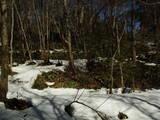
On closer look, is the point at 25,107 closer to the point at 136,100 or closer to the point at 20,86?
the point at 136,100

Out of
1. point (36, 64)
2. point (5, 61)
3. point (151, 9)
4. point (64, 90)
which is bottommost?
point (64, 90)

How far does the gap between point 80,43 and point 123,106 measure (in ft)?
49.9

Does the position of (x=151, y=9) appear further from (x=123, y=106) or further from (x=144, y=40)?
(x=123, y=106)

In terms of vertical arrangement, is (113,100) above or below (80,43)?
below

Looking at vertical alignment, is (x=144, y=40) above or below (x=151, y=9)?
below

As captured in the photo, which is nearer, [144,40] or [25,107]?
[25,107]

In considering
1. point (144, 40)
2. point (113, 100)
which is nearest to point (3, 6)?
point (113, 100)

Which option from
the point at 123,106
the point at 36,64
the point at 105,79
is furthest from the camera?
the point at 36,64

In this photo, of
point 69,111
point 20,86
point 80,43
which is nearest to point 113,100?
point 69,111

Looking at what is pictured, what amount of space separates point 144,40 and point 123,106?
18465mm

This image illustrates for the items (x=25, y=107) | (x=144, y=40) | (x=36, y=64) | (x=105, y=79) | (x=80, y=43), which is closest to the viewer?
(x=25, y=107)

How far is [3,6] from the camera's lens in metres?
6.25

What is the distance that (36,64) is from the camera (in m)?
15.4

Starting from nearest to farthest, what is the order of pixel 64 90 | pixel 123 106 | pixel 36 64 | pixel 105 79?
pixel 123 106 < pixel 64 90 < pixel 105 79 < pixel 36 64
